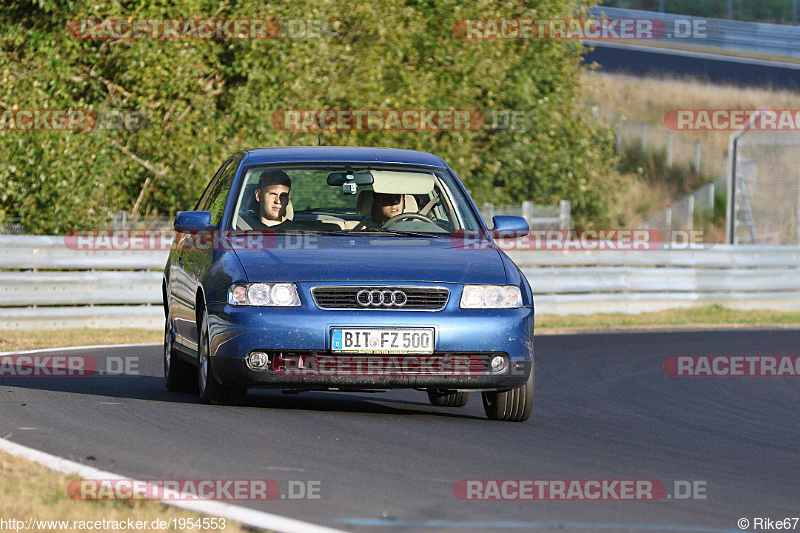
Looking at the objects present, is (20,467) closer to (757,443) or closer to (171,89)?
(757,443)

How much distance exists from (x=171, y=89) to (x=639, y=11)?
30.0m

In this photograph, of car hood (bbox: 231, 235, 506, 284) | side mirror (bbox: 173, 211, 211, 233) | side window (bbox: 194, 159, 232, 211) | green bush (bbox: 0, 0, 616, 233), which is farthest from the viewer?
green bush (bbox: 0, 0, 616, 233)

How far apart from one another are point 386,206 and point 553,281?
41.8 feet

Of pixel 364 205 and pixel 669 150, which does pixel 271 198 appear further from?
pixel 669 150

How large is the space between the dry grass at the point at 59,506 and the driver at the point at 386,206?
3889 mm

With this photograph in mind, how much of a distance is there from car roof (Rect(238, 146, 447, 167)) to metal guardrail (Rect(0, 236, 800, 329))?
7535 millimetres

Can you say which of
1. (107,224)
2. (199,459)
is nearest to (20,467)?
(199,459)

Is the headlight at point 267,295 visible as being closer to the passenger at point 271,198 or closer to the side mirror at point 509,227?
the passenger at point 271,198

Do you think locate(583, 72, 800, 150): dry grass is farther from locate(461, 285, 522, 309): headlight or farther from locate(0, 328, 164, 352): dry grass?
locate(461, 285, 522, 309): headlight

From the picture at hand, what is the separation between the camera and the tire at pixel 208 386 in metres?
9.14

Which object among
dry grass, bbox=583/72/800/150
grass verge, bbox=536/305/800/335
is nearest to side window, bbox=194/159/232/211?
grass verge, bbox=536/305/800/335

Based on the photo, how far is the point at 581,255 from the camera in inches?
898

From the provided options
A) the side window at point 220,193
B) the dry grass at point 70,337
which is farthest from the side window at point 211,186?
the dry grass at point 70,337

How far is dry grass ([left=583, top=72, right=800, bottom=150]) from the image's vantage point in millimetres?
50469
